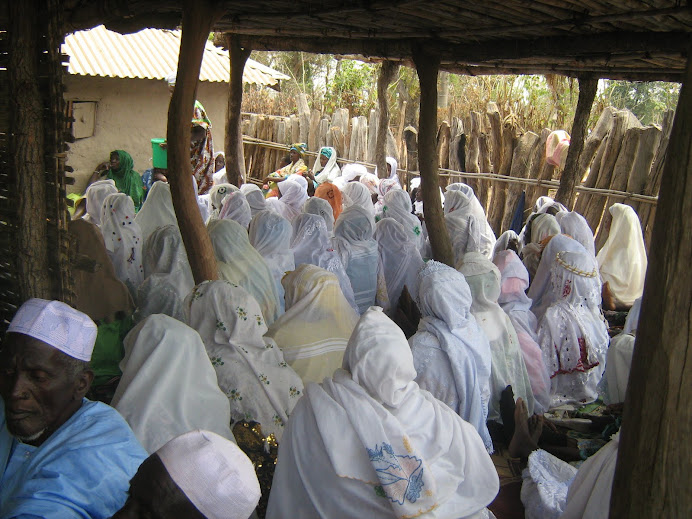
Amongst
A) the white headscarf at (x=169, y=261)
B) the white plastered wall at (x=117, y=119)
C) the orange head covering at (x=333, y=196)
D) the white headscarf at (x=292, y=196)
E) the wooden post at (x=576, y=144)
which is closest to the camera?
the white headscarf at (x=169, y=261)

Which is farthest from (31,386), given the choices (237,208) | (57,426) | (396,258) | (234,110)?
(234,110)

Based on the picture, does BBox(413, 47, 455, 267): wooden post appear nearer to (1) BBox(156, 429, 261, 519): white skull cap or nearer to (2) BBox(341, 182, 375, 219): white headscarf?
(2) BBox(341, 182, 375, 219): white headscarf

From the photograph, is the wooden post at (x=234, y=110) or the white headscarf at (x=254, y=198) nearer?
the white headscarf at (x=254, y=198)

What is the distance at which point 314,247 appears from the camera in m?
6.28

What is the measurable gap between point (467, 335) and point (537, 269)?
274 cm

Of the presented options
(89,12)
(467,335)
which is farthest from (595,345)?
(89,12)

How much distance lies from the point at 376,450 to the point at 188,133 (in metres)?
2.87

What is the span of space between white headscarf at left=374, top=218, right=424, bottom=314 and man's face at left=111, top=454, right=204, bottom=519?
5095 mm

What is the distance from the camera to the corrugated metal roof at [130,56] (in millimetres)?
9539

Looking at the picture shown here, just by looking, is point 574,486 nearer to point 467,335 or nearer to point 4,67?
point 467,335

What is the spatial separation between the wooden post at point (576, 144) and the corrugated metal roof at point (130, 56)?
5391 millimetres

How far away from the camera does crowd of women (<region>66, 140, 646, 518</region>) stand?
2674 millimetres

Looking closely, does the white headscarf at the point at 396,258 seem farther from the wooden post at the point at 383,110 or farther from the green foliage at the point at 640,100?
the green foliage at the point at 640,100

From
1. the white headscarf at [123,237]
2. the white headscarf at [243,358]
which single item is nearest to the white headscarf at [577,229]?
the white headscarf at [123,237]
